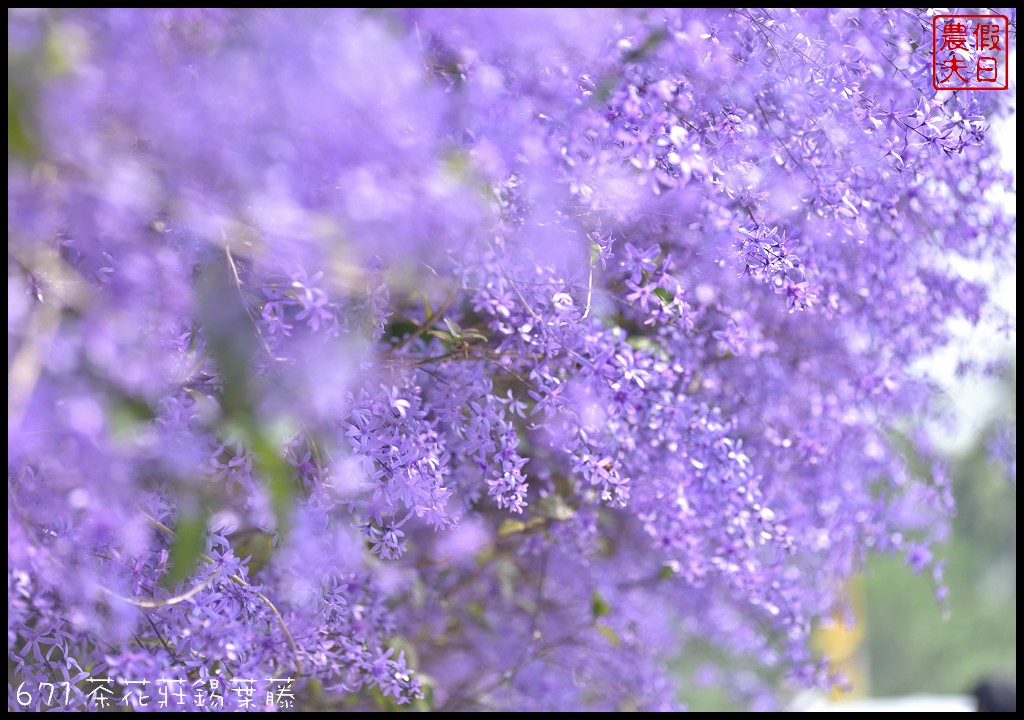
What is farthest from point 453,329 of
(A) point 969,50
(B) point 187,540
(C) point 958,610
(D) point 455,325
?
(C) point 958,610

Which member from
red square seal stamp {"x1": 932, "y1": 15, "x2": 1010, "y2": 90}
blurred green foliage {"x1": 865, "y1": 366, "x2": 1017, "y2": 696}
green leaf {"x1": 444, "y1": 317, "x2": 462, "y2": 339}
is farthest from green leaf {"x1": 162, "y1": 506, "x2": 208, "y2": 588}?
blurred green foliage {"x1": 865, "y1": 366, "x2": 1017, "y2": 696}

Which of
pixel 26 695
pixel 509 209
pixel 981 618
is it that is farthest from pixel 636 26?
pixel 981 618

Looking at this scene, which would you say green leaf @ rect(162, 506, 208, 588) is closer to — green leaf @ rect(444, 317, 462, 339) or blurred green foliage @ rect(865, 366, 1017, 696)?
green leaf @ rect(444, 317, 462, 339)

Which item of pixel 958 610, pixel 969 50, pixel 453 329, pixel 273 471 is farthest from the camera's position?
pixel 958 610

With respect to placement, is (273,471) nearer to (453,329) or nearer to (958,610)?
(453,329)

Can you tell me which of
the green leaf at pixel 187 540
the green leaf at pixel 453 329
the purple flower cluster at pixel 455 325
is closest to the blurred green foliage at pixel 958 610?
the purple flower cluster at pixel 455 325

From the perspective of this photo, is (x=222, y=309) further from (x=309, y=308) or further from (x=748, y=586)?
(x=748, y=586)

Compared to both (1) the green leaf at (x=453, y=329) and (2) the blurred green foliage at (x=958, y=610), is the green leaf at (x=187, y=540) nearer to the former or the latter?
(1) the green leaf at (x=453, y=329)
